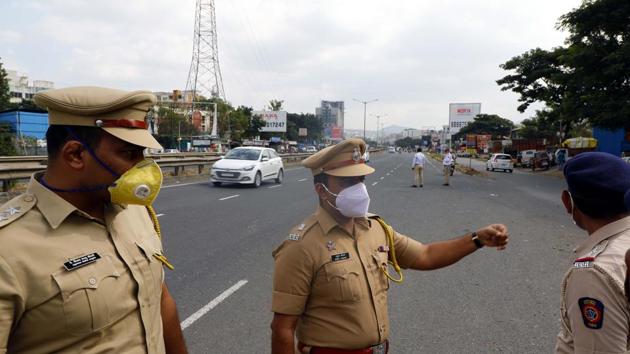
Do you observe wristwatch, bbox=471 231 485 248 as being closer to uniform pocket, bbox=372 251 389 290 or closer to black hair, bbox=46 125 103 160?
uniform pocket, bbox=372 251 389 290

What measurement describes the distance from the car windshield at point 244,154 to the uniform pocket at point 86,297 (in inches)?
641

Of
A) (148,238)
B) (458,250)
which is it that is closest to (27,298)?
(148,238)

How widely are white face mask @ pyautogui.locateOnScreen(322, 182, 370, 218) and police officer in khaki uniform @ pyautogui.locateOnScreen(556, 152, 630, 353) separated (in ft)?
3.17

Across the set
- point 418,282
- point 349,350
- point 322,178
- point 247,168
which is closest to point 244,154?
point 247,168

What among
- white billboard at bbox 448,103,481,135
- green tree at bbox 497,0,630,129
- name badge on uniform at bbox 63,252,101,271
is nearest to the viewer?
name badge on uniform at bbox 63,252,101,271

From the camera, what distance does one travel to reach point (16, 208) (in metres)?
1.59

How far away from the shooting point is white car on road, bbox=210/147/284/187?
1653cm

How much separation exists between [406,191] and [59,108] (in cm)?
1575

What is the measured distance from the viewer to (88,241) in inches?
65.7

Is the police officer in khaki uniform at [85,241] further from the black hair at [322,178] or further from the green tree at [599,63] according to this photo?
the green tree at [599,63]

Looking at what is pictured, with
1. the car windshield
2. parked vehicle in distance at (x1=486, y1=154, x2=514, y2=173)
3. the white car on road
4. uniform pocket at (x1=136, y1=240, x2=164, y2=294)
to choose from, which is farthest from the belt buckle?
parked vehicle in distance at (x1=486, y1=154, x2=514, y2=173)

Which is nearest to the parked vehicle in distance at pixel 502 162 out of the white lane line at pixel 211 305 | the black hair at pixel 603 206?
the white lane line at pixel 211 305

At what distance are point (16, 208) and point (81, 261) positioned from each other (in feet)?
0.99

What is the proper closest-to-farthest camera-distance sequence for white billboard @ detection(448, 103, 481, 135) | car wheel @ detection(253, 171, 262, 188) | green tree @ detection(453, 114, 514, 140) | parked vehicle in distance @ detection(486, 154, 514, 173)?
car wheel @ detection(253, 171, 262, 188) < parked vehicle in distance @ detection(486, 154, 514, 173) < white billboard @ detection(448, 103, 481, 135) < green tree @ detection(453, 114, 514, 140)
